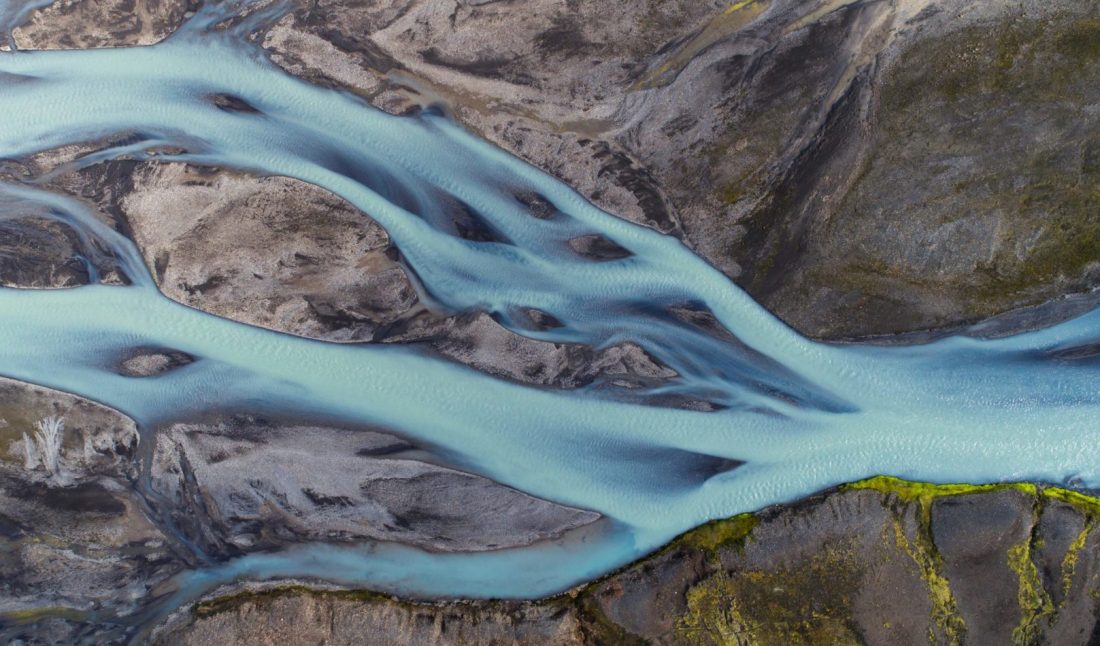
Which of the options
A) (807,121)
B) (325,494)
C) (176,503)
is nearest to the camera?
(807,121)

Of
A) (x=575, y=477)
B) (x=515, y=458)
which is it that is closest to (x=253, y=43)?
(x=515, y=458)

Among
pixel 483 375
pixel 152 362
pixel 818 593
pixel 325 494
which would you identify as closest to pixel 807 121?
pixel 483 375

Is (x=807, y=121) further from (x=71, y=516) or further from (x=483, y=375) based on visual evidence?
(x=71, y=516)

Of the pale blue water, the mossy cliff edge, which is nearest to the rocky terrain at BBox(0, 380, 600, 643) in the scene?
the pale blue water

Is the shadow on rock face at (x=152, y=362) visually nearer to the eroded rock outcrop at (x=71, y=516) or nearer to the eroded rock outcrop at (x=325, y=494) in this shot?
the eroded rock outcrop at (x=71, y=516)

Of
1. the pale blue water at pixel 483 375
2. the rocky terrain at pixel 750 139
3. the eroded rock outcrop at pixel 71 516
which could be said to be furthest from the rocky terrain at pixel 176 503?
the rocky terrain at pixel 750 139

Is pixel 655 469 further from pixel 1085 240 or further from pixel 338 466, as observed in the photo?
pixel 1085 240

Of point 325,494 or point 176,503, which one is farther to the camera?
point 176,503
